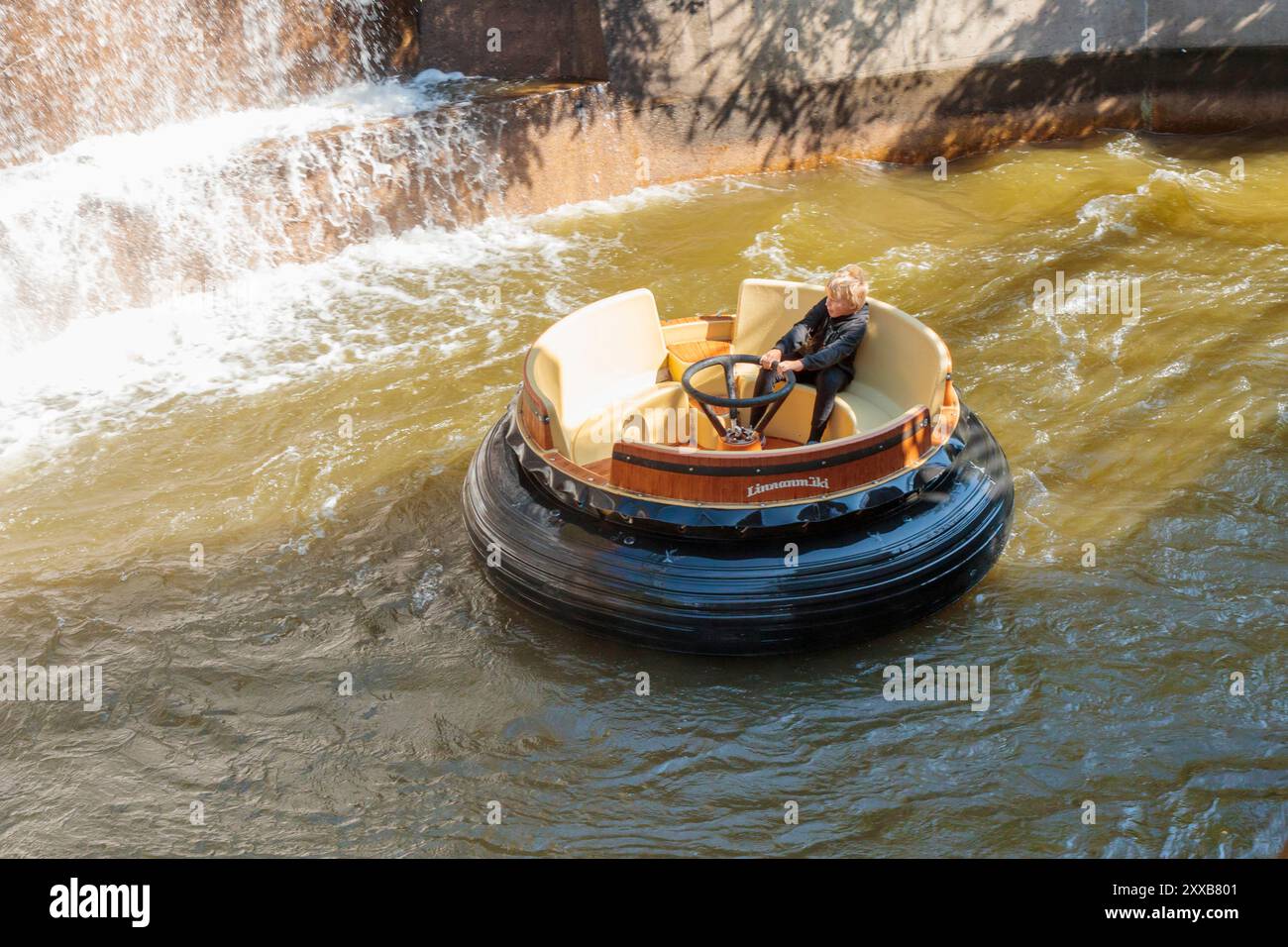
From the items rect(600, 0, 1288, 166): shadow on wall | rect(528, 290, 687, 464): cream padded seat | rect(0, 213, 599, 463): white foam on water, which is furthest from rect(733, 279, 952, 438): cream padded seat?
rect(600, 0, 1288, 166): shadow on wall

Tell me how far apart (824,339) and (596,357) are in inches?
46.7

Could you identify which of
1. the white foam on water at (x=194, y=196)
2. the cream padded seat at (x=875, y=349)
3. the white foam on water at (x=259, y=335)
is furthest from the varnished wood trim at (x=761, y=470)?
the white foam on water at (x=194, y=196)

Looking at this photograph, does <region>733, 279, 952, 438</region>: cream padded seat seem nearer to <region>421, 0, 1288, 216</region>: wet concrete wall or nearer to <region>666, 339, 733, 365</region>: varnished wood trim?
<region>666, 339, 733, 365</region>: varnished wood trim

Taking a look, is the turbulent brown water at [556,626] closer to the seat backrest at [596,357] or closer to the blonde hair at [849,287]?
the seat backrest at [596,357]

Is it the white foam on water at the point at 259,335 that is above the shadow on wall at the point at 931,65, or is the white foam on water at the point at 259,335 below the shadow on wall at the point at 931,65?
below

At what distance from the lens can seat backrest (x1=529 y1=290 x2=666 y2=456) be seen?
18.7 ft

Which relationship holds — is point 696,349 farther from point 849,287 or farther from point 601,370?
point 849,287

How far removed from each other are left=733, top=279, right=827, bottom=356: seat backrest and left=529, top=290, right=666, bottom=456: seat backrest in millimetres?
463

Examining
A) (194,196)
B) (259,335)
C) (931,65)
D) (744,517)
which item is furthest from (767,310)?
(931,65)

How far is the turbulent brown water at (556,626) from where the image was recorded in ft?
14.7

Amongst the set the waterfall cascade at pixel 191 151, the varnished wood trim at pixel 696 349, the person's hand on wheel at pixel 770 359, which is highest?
the waterfall cascade at pixel 191 151

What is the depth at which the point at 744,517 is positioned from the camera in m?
4.90

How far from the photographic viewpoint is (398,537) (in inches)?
244

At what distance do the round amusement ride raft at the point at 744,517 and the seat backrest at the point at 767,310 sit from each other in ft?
1.78
